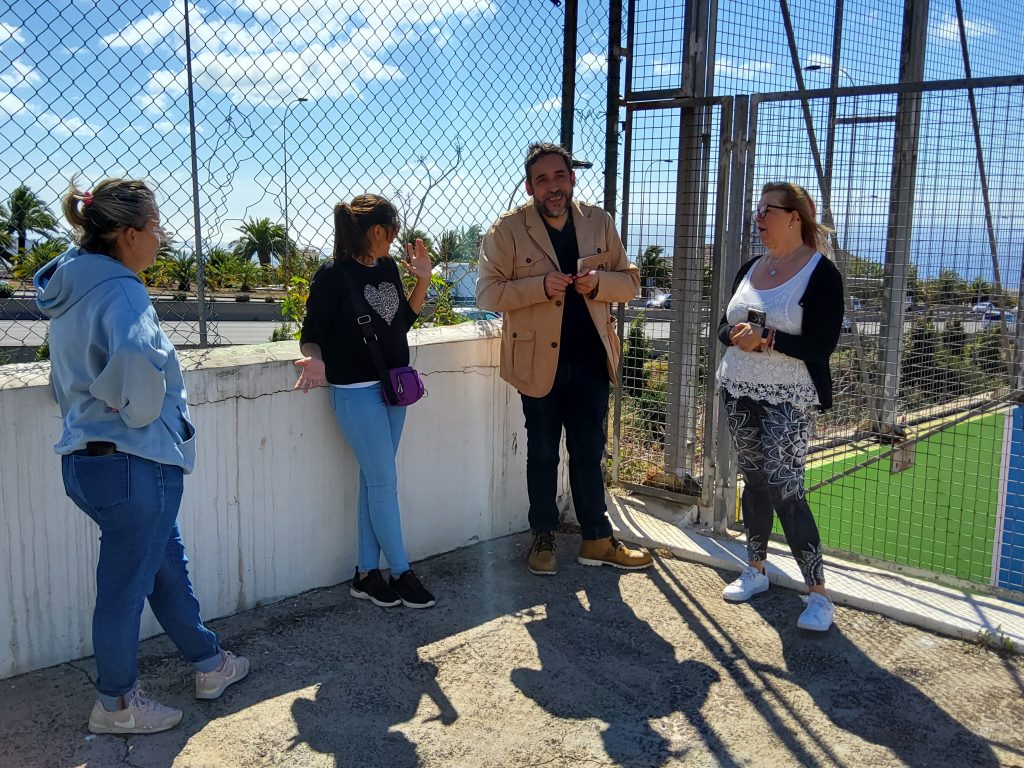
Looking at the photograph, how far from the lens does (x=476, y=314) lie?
4.82 metres

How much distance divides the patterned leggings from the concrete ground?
36 centimetres

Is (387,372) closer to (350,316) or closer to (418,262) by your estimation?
(350,316)

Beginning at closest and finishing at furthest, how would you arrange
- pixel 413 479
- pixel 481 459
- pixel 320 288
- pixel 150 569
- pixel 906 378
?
1. pixel 150 569
2. pixel 320 288
3. pixel 413 479
4. pixel 481 459
5. pixel 906 378

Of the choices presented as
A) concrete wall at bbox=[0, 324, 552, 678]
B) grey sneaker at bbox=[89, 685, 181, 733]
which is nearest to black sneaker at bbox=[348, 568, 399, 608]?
concrete wall at bbox=[0, 324, 552, 678]

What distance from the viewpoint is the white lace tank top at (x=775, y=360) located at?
11.3 ft

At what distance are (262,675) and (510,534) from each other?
1872mm

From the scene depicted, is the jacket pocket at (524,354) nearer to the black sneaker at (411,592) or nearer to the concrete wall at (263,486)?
the concrete wall at (263,486)

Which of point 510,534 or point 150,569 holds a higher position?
point 150,569

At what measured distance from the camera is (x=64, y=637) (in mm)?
3156

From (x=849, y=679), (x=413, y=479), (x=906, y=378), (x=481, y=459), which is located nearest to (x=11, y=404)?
(x=413, y=479)

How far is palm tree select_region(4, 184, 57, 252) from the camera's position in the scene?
8.75 feet

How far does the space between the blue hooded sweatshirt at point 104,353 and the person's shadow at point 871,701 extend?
2.41m

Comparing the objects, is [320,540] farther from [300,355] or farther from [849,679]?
[849,679]

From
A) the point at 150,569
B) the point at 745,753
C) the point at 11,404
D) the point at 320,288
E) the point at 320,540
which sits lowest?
the point at 745,753
